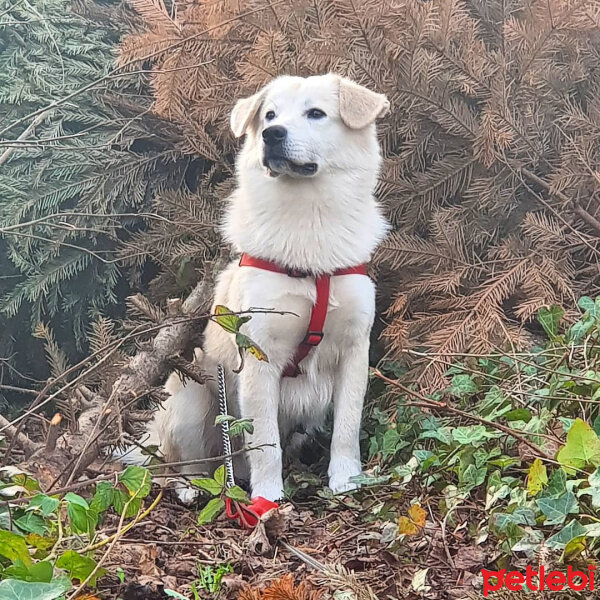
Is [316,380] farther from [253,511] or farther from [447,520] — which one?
[447,520]

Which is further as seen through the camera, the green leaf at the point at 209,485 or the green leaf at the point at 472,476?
the green leaf at the point at 472,476

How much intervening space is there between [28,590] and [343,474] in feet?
5.26

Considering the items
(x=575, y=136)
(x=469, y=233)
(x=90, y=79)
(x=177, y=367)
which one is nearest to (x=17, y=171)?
(x=90, y=79)

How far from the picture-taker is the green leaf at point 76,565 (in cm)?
142

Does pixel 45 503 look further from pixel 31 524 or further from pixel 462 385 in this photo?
pixel 462 385

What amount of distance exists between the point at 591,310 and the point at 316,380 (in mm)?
1061

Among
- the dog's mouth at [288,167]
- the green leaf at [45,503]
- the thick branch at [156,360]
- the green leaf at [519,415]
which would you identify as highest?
the dog's mouth at [288,167]

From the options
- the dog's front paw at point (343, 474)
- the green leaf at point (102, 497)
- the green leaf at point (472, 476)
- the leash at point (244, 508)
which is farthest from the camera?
the dog's front paw at point (343, 474)

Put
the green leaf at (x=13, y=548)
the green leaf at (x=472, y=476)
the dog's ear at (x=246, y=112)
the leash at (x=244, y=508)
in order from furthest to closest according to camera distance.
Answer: the dog's ear at (x=246, y=112), the leash at (x=244, y=508), the green leaf at (x=472, y=476), the green leaf at (x=13, y=548)

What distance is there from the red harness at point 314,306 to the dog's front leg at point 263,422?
0.36ft

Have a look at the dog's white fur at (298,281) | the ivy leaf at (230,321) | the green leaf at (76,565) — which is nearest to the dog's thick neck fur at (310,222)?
the dog's white fur at (298,281)

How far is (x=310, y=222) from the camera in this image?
286 centimetres

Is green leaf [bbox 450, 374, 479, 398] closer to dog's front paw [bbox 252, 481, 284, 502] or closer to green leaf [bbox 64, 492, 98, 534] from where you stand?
dog's front paw [bbox 252, 481, 284, 502]

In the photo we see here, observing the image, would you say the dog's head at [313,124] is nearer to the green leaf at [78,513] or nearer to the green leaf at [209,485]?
the green leaf at [209,485]
